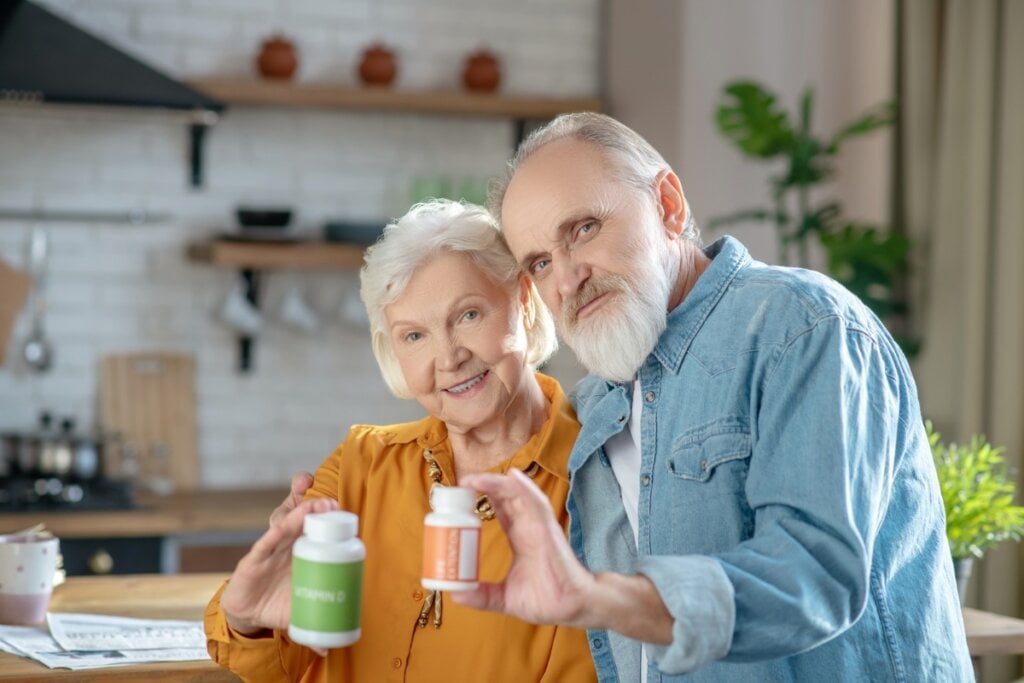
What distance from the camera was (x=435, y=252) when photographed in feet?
7.36

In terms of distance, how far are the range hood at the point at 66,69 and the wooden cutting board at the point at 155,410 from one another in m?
1.01

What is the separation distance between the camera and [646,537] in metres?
1.84

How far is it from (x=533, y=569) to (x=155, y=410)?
147 inches

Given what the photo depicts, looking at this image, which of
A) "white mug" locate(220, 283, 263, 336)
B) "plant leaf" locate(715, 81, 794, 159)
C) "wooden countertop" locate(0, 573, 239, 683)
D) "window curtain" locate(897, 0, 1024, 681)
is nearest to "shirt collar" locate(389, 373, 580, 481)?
"wooden countertop" locate(0, 573, 239, 683)

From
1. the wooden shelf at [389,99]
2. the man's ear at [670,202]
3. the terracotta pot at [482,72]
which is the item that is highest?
the terracotta pot at [482,72]

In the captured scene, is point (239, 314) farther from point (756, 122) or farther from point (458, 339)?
point (458, 339)

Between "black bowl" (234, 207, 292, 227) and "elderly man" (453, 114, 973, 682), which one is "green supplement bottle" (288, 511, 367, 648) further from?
"black bowl" (234, 207, 292, 227)

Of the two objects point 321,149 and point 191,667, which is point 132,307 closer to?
point 321,149

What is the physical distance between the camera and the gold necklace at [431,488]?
215 cm

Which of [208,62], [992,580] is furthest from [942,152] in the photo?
[208,62]

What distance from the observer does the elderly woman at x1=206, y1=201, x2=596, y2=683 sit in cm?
211

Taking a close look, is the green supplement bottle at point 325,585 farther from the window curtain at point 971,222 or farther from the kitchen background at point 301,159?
the kitchen background at point 301,159

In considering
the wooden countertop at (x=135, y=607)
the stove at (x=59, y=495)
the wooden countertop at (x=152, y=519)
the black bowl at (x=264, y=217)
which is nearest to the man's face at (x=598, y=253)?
the wooden countertop at (x=135, y=607)

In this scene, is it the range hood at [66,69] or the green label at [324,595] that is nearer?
the green label at [324,595]
